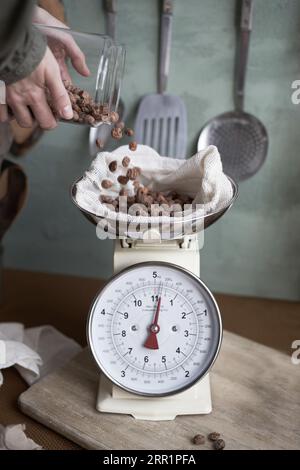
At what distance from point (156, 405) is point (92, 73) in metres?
0.60

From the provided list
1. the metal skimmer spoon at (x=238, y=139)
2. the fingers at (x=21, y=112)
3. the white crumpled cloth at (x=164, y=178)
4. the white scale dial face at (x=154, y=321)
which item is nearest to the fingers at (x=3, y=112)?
the fingers at (x=21, y=112)

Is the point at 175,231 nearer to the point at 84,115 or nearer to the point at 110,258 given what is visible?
the point at 84,115

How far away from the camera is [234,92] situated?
52.7 inches

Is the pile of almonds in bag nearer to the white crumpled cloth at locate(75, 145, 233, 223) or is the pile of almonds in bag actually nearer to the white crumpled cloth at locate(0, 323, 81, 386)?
the white crumpled cloth at locate(75, 145, 233, 223)

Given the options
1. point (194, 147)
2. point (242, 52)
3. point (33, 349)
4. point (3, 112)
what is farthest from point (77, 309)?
point (242, 52)

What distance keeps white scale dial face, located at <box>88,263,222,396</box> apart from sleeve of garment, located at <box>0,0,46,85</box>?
36 centimetres

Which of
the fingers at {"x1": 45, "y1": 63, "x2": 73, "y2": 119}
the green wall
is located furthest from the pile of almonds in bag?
the green wall

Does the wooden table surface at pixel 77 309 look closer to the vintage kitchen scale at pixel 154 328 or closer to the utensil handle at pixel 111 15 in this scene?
the vintage kitchen scale at pixel 154 328

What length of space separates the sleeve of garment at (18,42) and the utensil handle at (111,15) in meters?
0.47

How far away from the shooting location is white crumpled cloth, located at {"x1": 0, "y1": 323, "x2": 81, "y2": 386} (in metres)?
1.18

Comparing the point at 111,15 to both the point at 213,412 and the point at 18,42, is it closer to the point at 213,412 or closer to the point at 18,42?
the point at 18,42

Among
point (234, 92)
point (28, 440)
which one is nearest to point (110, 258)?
point (234, 92)

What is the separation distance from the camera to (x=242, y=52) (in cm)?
130

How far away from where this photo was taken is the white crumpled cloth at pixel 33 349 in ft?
3.88
